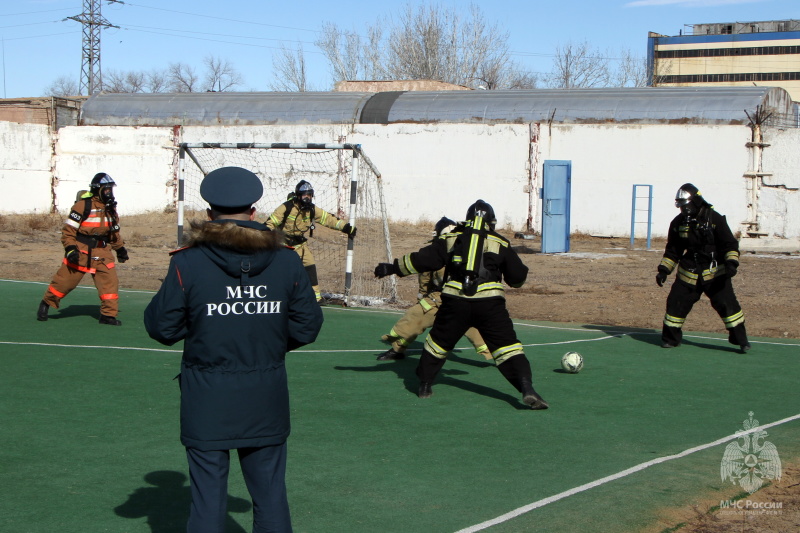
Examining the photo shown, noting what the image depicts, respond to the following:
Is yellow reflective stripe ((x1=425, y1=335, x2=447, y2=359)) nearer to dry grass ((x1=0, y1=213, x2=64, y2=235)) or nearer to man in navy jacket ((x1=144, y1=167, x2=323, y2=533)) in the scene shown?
man in navy jacket ((x1=144, y1=167, x2=323, y2=533))

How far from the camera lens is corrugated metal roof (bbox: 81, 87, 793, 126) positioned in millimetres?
25812

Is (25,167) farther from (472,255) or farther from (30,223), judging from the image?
(472,255)

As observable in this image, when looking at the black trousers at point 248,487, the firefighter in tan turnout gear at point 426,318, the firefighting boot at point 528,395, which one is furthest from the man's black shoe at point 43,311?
the black trousers at point 248,487

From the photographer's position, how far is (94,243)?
11.3 meters

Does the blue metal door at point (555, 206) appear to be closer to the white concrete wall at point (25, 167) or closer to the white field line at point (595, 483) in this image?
the white field line at point (595, 483)

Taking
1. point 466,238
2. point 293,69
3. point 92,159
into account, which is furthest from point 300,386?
point 293,69

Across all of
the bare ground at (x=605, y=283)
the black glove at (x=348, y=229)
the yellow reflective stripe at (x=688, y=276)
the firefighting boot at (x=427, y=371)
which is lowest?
the bare ground at (x=605, y=283)

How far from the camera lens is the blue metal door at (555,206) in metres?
22.9

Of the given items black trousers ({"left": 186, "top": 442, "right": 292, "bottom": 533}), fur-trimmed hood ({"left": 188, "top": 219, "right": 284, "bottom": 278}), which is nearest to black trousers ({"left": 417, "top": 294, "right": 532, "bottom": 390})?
black trousers ({"left": 186, "top": 442, "right": 292, "bottom": 533})

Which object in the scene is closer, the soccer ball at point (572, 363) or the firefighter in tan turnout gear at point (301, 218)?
the soccer ball at point (572, 363)

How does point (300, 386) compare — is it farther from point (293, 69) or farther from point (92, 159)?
point (293, 69)

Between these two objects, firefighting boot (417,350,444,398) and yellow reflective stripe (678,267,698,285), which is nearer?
firefighting boot (417,350,444,398)

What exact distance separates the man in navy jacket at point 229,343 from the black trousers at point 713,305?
7.70m

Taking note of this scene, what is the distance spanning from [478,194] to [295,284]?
24.4m
